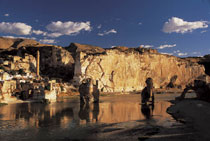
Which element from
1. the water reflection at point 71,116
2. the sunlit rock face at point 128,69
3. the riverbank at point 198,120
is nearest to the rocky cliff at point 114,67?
the sunlit rock face at point 128,69

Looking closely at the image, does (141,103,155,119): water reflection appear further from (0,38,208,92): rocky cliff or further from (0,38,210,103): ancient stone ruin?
(0,38,208,92): rocky cliff

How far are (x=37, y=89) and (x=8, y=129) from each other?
30021 millimetres

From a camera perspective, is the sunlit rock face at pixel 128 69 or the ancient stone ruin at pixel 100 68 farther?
the sunlit rock face at pixel 128 69

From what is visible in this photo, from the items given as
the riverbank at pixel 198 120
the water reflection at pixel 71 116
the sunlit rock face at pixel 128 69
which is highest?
the sunlit rock face at pixel 128 69

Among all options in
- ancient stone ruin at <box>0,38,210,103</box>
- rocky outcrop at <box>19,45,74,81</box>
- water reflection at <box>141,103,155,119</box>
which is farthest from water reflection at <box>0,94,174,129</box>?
rocky outcrop at <box>19,45,74,81</box>

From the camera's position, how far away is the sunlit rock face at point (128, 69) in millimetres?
83300

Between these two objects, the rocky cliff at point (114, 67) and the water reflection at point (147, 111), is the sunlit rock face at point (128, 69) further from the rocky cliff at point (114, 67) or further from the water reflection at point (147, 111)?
the water reflection at point (147, 111)

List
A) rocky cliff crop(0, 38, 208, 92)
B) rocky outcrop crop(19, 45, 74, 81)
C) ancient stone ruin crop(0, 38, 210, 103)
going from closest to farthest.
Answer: ancient stone ruin crop(0, 38, 210, 103)
rocky cliff crop(0, 38, 208, 92)
rocky outcrop crop(19, 45, 74, 81)

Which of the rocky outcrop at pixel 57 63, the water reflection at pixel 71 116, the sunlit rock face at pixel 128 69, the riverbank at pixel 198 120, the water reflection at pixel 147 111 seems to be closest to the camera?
the riverbank at pixel 198 120

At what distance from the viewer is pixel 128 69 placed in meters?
99.2

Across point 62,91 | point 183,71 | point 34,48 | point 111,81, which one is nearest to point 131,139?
point 62,91

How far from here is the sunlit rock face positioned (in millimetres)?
83300

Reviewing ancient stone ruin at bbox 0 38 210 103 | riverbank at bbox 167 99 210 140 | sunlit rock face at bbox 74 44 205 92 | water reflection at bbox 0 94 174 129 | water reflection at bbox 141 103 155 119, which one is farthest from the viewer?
sunlit rock face at bbox 74 44 205 92

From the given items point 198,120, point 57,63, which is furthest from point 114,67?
point 198,120
